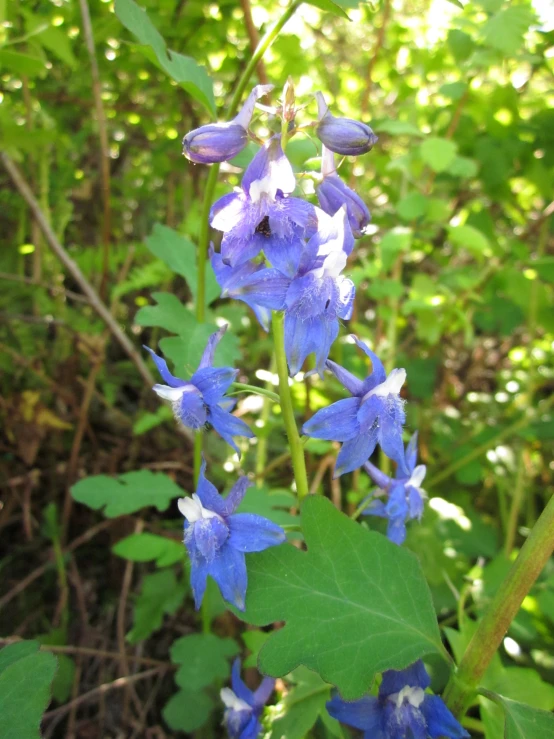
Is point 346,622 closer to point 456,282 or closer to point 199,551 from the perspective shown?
point 199,551

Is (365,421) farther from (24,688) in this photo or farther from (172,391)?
(24,688)

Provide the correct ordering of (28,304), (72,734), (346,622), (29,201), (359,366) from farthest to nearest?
(28,304) < (359,366) < (29,201) < (72,734) < (346,622)

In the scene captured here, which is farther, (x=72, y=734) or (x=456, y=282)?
(x=456, y=282)

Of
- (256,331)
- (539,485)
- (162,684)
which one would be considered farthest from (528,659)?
(256,331)

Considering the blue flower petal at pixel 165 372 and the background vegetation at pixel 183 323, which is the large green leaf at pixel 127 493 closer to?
the background vegetation at pixel 183 323

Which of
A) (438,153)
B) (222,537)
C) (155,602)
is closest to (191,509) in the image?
(222,537)

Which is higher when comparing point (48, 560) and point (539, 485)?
point (539, 485)
